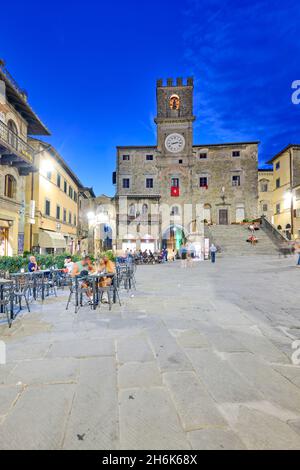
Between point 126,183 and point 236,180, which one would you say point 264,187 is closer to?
point 236,180

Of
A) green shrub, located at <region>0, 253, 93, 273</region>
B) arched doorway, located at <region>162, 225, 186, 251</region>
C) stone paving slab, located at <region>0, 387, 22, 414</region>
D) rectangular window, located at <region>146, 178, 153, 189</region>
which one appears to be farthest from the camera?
rectangular window, located at <region>146, 178, 153, 189</region>

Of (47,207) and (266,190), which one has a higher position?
(266,190)

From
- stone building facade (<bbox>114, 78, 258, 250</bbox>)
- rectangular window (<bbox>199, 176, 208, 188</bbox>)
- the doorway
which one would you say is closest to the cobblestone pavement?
stone building facade (<bbox>114, 78, 258, 250</bbox>)

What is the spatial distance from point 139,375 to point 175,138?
3465 centimetres

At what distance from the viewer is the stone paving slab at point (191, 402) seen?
2.21 m

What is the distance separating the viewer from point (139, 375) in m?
3.04

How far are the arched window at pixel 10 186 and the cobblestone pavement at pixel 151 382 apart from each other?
36.5 ft

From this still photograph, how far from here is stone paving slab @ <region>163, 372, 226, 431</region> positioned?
7.26 feet

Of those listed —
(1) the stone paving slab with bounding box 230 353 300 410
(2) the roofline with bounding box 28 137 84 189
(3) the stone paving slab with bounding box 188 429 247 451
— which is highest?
(2) the roofline with bounding box 28 137 84 189

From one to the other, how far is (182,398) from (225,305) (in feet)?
13.9

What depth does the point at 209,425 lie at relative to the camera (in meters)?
2.18

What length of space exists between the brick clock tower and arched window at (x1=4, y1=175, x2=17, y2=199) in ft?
69.8

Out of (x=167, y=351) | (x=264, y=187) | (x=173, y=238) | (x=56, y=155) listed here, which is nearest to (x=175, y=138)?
(x=173, y=238)

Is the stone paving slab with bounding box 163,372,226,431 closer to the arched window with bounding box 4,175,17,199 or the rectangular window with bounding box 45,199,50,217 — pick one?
the arched window with bounding box 4,175,17,199
